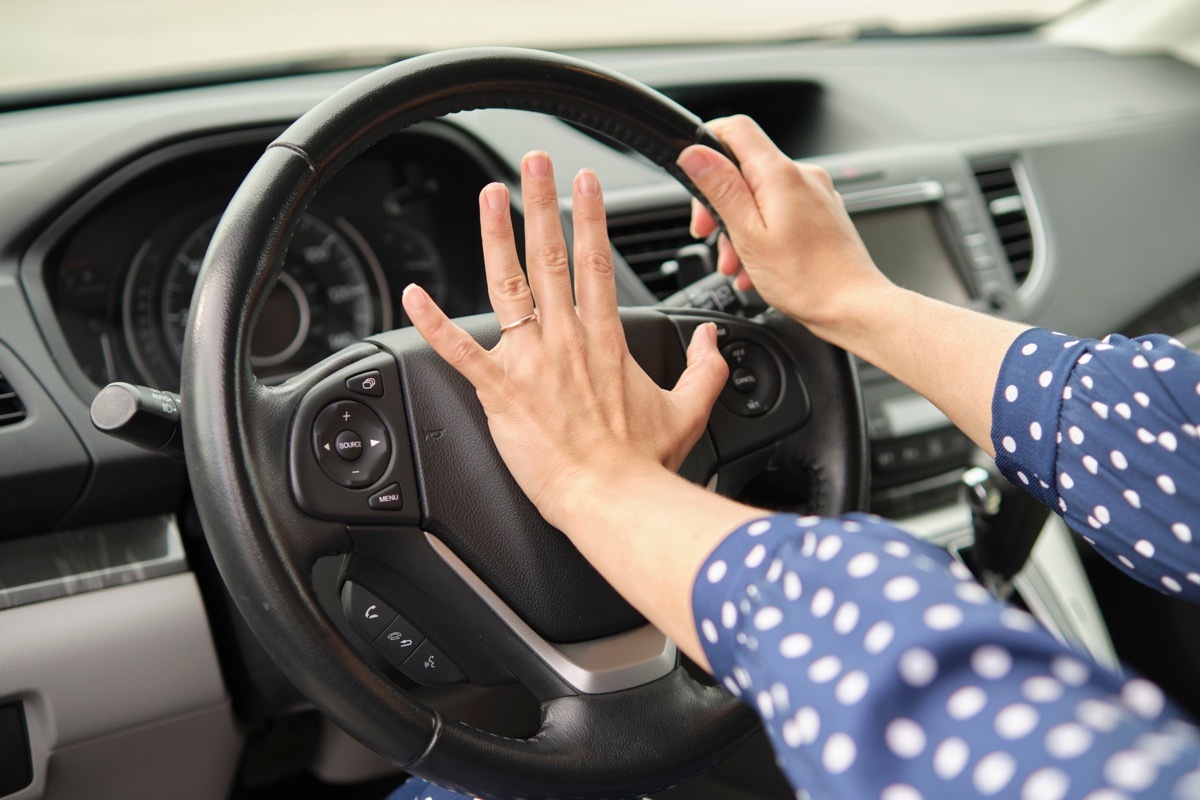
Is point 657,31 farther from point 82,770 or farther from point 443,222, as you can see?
point 82,770

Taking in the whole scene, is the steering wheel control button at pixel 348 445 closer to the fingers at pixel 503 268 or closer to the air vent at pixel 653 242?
the fingers at pixel 503 268

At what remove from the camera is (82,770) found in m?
1.02

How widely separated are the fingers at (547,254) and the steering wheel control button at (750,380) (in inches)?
9.5

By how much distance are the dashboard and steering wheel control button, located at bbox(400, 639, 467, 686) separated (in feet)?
1.07

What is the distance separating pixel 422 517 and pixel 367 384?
112 mm

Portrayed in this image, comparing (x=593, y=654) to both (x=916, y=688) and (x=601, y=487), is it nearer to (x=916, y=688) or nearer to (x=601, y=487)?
(x=601, y=487)

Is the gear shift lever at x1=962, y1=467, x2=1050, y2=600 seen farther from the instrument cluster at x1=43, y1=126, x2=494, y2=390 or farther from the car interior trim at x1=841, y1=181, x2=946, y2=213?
the instrument cluster at x1=43, y1=126, x2=494, y2=390

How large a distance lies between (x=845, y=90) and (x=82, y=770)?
1475 millimetres

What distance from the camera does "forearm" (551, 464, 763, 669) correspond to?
0.60 meters

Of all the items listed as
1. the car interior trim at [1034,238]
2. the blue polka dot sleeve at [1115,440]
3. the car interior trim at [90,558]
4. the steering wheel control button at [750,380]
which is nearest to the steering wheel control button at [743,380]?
the steering wheel control button at [750,380]

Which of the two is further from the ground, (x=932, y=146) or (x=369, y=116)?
(x=369, y=116)

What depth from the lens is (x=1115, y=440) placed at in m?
0.78

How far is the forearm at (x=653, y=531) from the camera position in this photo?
0.60 meters

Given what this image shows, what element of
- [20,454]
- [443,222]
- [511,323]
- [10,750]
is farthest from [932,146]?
[10,750]
